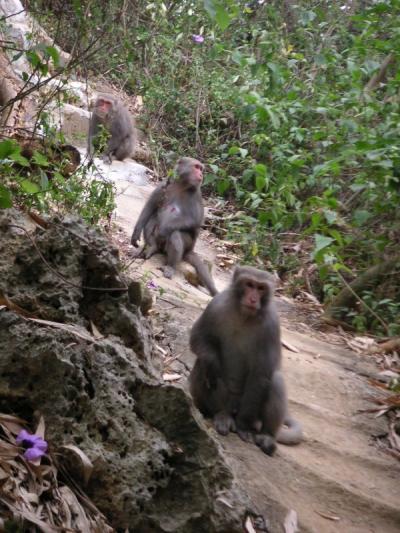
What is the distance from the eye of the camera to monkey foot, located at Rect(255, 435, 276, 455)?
4672 millimetres

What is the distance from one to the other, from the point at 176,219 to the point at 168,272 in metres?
0.93

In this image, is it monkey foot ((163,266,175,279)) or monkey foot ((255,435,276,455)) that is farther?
monkey foot ((163,266,175,279))

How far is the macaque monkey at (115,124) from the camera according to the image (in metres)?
12.6

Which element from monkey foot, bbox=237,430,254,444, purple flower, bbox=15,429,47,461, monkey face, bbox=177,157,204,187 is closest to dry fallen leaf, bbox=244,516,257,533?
purple flower, bbox=15,429,47,461

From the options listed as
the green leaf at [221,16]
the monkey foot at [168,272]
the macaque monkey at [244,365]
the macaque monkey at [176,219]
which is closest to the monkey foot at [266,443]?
the macaque monkey at [244,365]

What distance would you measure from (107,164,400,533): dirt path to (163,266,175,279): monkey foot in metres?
0.93

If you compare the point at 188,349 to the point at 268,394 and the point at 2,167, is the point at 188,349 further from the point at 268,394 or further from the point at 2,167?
the point at 2,167

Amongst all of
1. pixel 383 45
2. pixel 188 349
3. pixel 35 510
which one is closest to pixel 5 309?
pixel 35 510

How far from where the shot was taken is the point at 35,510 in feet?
7.75

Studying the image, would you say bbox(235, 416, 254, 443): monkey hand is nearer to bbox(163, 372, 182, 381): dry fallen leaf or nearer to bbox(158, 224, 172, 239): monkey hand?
bbox(163, 372, 182, 381): dry fallen leaf

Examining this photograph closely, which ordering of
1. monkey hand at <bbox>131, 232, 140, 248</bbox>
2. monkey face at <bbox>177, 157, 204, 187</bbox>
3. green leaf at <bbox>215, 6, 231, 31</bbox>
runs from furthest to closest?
monkey face at <bbox>177, 157, 204, 187</bbox>
monkey hand at <bbox>131, 232, 140, 248</bbox>
green leaf at <bbox>215, 6, 231, 31</bbox>

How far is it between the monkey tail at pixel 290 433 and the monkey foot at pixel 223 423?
344 millimetres

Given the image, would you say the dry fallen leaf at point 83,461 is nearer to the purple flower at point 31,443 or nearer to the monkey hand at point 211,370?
the purple flower at point 31,443

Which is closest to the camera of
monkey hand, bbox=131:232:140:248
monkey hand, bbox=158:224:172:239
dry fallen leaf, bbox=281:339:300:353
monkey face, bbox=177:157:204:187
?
dry fallen leaf, bbox=281:339:300:353
